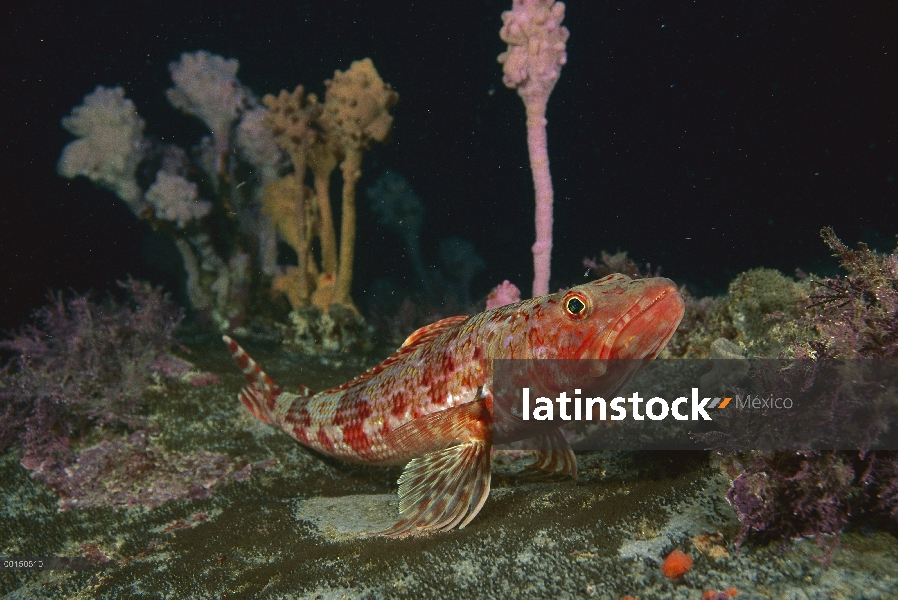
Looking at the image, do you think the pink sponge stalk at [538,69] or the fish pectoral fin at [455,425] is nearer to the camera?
the fish pectoral fin at [455,425]

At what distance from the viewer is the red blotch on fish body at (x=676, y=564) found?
1609mm

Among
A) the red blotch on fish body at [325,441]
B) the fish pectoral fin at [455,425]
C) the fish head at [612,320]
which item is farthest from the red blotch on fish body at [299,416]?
the fish head at [612,320]

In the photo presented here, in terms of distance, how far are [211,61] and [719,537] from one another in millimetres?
10650

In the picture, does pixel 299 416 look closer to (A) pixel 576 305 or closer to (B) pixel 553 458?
(B) pixel 553 458

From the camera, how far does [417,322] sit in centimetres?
984

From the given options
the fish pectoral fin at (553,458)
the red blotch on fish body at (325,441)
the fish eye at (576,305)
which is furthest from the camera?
the red blotch on fish body at (325,441)

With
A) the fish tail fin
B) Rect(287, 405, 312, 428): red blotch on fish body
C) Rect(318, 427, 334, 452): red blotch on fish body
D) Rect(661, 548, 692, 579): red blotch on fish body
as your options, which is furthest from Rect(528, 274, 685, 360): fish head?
the fish tail fin

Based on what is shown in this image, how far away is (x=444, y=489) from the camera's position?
7.85 feet

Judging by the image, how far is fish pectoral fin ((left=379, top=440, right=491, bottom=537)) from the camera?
2.30 metres

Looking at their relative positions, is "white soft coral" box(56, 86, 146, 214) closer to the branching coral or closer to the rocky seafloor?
the branching coral

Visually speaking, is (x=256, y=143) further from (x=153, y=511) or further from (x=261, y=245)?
(x=153, y=511)

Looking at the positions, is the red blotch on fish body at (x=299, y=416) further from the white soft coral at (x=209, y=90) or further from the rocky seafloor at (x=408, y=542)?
the white soft coral at (x=209, y=90)

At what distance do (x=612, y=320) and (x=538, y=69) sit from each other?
14.8 feet

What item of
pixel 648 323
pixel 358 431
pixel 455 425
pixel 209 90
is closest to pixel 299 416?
pixel 358 431
